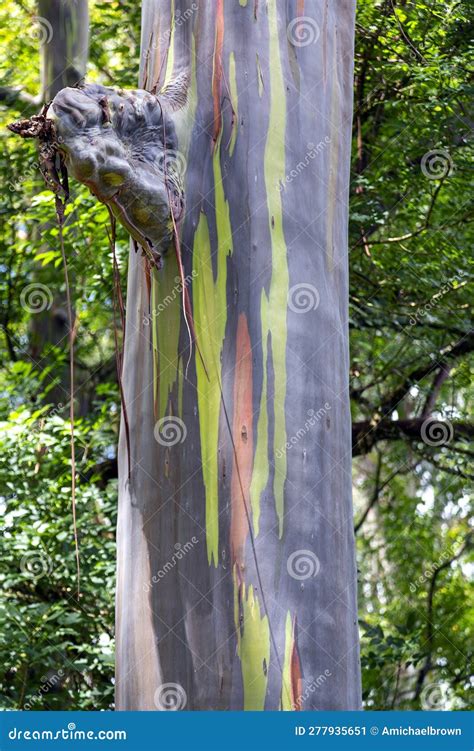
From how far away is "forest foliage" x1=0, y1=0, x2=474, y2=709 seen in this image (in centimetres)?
592

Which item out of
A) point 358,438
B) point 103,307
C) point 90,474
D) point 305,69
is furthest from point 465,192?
point 305,69

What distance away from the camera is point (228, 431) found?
6.87 feet
